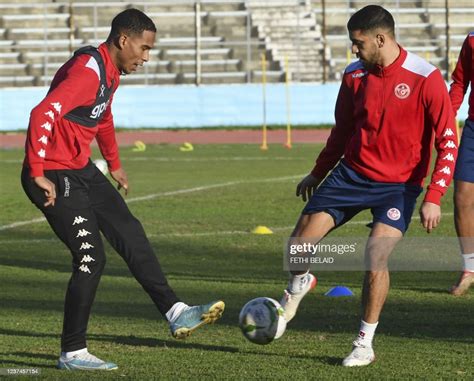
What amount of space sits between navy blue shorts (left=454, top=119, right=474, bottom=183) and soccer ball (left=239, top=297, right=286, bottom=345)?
303cm

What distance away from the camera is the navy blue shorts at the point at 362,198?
288 inches

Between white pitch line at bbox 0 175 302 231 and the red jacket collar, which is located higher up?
the red jacket collar

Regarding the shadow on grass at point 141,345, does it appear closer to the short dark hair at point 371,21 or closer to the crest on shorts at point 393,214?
the crest on shorts at point 393,214

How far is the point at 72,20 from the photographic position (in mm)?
36656

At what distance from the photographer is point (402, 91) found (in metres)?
7.20

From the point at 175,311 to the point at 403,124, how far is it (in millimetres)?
1701

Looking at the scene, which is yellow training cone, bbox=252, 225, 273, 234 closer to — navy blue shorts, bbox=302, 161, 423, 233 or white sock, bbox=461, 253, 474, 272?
white sock, bbox=461, 253, 474, 272

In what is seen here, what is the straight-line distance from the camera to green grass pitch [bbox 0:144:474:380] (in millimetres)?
7102

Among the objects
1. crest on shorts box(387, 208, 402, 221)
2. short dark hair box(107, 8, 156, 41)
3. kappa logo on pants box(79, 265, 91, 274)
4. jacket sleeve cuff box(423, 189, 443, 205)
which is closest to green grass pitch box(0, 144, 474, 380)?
kappa logo on pants box(79, 265, 91, 274)

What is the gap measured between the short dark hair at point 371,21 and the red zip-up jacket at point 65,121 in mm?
1376

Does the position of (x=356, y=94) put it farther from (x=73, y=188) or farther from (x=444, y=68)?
(x=444, y=68)

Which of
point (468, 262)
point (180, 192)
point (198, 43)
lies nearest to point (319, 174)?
point (468, 262)

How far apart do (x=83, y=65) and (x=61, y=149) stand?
19.3 inches

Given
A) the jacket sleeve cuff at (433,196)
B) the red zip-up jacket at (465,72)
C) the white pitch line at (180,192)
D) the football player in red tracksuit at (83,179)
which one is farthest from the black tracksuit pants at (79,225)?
the white pitch line at (180,192)
